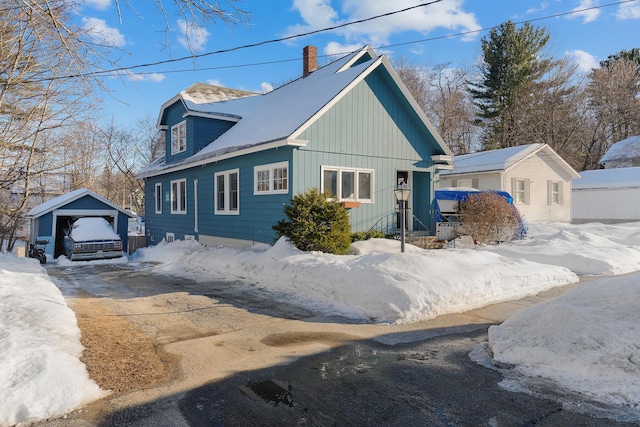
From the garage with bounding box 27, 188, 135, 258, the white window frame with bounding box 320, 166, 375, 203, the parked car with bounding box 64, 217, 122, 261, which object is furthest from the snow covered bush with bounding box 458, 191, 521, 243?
the garage with bounding box 27, 188, 135, 258

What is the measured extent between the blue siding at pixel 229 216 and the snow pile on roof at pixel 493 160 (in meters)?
15.6

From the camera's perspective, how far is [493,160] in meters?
25.7

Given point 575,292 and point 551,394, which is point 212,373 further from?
point 575,292

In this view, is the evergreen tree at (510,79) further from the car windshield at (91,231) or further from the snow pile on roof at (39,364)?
the snow pile on roof at (39,364)

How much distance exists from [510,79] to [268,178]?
113 feet

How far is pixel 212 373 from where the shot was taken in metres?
4.63

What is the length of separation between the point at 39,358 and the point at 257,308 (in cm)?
391

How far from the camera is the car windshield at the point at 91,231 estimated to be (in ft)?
53.4

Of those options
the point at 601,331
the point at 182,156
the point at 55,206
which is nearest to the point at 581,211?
the point at 182,156

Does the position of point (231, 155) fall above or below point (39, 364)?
above

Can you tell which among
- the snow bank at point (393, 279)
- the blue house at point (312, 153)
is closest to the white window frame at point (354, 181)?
the blue house at point (312, 153)

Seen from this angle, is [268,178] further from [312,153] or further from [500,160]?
[500,160]

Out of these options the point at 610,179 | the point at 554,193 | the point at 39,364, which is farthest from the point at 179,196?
the point at 610,179

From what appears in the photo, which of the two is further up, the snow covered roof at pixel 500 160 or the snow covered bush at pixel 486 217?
the snow covered roof at pixel 500 160
